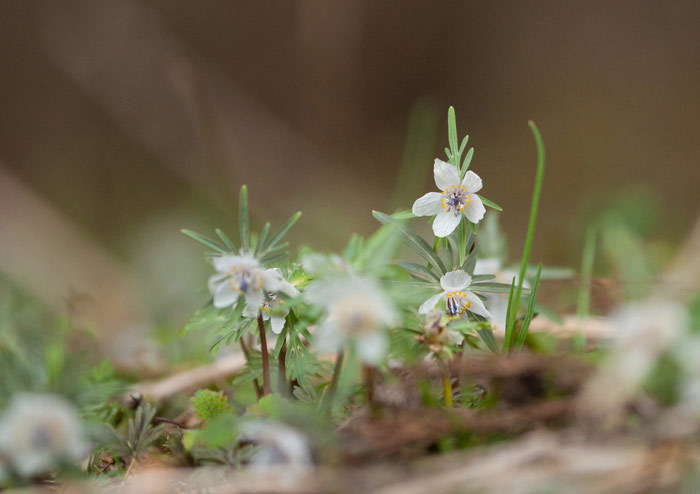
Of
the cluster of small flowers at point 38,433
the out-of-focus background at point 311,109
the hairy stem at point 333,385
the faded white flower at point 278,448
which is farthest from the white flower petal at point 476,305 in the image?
the out-of-focus background at point 311,109

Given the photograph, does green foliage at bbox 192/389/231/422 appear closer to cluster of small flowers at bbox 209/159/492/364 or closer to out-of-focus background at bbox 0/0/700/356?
cluster of small flowers at bbox 209/159/492/364

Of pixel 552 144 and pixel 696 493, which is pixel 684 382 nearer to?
pixel 696 493

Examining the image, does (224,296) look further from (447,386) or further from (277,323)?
(447,386)

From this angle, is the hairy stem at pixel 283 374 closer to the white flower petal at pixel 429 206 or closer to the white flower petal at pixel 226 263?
the white flower petal at pixel 226 263

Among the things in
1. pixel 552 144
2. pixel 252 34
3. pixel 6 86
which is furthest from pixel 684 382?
pixel 6 86

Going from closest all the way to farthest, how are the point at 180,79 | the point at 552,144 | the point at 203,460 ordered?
the point at 203,460 < the point at 180,79 < the point at 552,144

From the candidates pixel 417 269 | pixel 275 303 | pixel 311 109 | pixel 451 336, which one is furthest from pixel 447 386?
pixel 311 109

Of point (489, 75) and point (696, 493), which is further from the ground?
point (489, 75)
